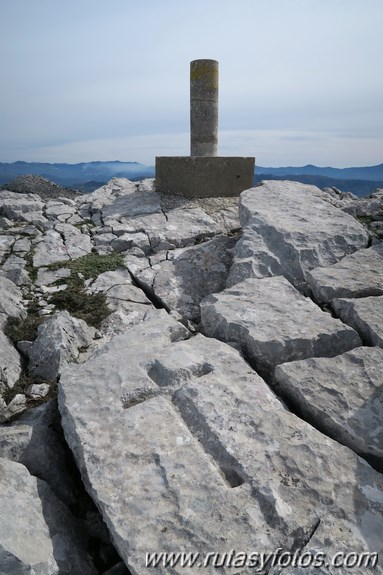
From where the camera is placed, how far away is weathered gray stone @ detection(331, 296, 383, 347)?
4250 mm

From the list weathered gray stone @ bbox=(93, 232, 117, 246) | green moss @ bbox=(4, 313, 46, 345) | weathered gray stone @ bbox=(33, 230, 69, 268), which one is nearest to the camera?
green moss @ bbox=(4, 313, 46, 345)

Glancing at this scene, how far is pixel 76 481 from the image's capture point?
11.0 feet

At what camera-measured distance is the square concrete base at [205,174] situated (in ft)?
32.0

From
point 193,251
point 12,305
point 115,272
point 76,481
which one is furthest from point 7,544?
point 193,251

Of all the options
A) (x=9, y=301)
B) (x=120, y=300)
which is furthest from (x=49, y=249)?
(x=120, y=300)

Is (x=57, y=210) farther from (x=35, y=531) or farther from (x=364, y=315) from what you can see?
(x=35, y=531)

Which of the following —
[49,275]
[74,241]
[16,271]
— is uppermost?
[74,241]

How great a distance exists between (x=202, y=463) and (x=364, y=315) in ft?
8.97

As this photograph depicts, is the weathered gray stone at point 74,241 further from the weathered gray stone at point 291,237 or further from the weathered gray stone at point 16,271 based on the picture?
the weathered gray stone at point 291,237

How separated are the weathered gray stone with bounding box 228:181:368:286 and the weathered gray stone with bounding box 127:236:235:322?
0.57m

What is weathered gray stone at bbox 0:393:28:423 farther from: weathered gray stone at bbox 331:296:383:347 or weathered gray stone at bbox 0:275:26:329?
weathered gray stone at bbox 331:296:383:347

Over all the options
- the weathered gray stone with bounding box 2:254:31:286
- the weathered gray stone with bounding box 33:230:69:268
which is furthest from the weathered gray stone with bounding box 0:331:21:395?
the weathered gray stone with bounding box 33:230:69:268

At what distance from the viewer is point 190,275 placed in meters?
6.75

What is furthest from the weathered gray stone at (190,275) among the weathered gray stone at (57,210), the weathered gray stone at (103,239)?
the weathered gray stone at (57,210)
